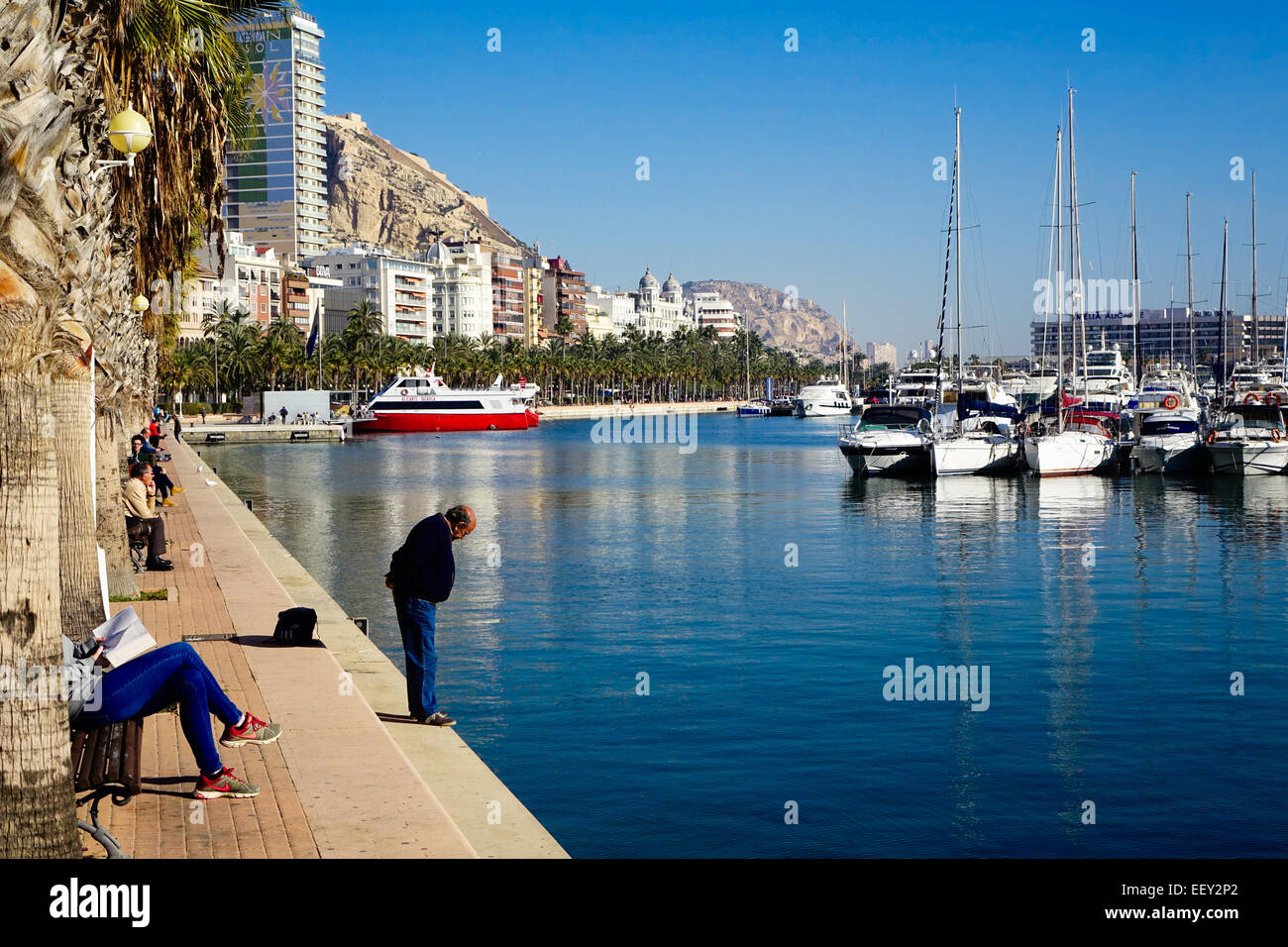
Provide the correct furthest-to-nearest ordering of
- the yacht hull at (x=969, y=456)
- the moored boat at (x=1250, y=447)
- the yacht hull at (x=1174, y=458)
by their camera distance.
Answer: the yacht hull at (x=1174, y=458) → the yacht hull at (x=969, y=456) → the moored boat at (x=1250, y=447)

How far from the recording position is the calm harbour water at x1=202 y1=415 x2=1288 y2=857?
34.5ft

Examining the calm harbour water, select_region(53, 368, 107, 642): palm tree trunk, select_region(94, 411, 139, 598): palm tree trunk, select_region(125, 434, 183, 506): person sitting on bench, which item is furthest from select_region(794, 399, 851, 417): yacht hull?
select_region(53, 368, 107, 642): palm tree trunk

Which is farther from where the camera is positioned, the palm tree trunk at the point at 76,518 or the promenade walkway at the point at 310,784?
the palm tree trunk at the point at 76,518

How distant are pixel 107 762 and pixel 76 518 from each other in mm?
6206

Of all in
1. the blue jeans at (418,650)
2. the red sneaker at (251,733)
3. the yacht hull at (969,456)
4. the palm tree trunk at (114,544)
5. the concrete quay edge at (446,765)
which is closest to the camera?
the concrete quay edge at (446,765)

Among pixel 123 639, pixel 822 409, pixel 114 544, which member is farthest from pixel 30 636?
pixel 822 409

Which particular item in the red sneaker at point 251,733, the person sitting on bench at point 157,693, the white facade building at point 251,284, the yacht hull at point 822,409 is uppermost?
the white facade building at point 251,284

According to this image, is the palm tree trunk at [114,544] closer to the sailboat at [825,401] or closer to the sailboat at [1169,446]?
the sailboat at [1169,446]

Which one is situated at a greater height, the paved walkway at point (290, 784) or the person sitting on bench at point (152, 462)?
the person sitting on bench at point (152, 462)

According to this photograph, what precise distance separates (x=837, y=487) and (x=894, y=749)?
122 feet

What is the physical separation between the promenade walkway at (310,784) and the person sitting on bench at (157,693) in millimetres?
183

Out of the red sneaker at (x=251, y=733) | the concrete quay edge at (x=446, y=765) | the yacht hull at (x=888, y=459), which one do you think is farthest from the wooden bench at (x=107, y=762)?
the yacht hull at (x=888, y=459)

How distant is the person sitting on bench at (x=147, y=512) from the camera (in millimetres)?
18734

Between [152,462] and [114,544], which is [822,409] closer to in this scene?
[152,462]
